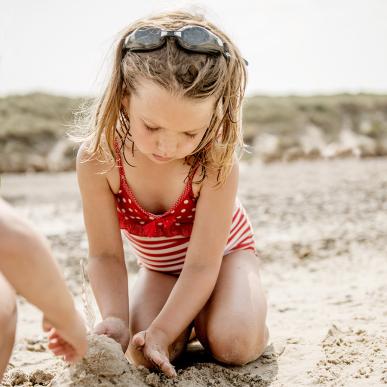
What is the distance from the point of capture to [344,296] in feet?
10.6

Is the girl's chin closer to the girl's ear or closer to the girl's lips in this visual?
the girl's lips

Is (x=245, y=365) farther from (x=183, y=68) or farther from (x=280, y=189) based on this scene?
(x=280, y=189)

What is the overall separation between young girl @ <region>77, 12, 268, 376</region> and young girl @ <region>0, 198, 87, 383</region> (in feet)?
2.61

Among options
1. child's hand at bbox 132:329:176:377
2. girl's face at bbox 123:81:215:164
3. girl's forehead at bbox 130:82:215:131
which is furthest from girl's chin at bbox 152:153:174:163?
child's hand at bbox 132:329:176:377

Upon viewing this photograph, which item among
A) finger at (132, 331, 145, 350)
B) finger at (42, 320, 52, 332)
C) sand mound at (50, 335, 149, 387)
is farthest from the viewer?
finger at (132, 331, 145, 350)

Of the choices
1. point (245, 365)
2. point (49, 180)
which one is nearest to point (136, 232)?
point (245, 365)

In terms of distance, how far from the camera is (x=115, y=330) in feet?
7.70

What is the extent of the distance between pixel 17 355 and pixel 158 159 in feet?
3.94

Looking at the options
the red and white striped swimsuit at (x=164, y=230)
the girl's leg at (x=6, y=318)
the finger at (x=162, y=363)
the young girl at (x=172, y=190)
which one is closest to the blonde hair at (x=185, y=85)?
the young girl at (x=172, y=190)

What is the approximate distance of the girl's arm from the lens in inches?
92.2

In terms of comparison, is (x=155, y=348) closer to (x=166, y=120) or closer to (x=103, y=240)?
(x=103, y=240)

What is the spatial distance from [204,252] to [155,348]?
0.44 metres

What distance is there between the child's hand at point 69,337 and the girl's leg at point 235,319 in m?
0.87

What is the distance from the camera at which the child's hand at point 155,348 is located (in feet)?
7.08
